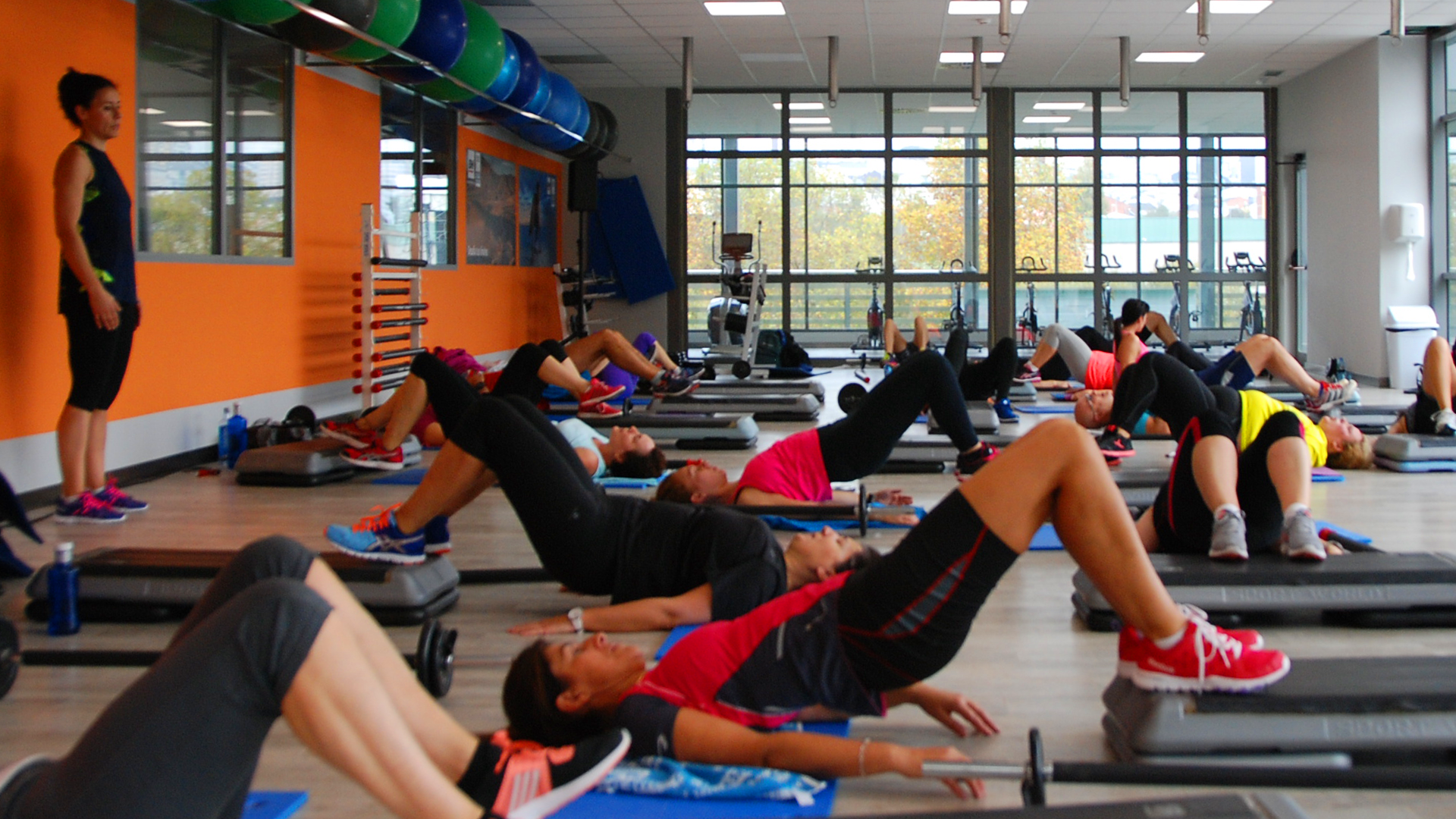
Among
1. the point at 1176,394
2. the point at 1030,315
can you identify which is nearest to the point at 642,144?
the point at 1030,315

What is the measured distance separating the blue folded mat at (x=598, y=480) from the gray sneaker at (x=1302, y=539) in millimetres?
2225

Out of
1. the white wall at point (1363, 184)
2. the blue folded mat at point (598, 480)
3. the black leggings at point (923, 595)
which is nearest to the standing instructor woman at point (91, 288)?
the blue folded mat at point (598, 480)

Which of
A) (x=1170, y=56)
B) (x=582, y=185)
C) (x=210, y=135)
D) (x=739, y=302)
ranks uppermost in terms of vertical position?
(x=1170, y=56)

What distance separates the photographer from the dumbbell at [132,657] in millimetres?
2523

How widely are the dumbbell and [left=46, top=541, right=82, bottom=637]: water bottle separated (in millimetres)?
266

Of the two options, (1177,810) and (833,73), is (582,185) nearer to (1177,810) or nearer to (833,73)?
(833,73)

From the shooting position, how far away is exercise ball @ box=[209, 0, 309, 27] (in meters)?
5.03

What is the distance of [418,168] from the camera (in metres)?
8.99

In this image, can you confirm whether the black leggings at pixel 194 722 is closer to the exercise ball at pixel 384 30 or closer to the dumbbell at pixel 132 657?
the dumbbell at pixel 132 657

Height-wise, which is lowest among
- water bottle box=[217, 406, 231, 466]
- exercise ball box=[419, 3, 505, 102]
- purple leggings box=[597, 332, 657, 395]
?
water bottle box=[217, 406, 231, 466]

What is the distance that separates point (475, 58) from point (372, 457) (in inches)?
106

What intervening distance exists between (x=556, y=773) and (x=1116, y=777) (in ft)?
2.74

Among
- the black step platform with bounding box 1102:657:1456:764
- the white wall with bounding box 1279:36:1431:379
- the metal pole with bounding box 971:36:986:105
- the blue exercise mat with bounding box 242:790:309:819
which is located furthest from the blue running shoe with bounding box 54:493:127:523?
the white wall with bounding box 1279:36:1431:379

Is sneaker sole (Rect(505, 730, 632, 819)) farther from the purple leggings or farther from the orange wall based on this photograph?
the purple leggings
